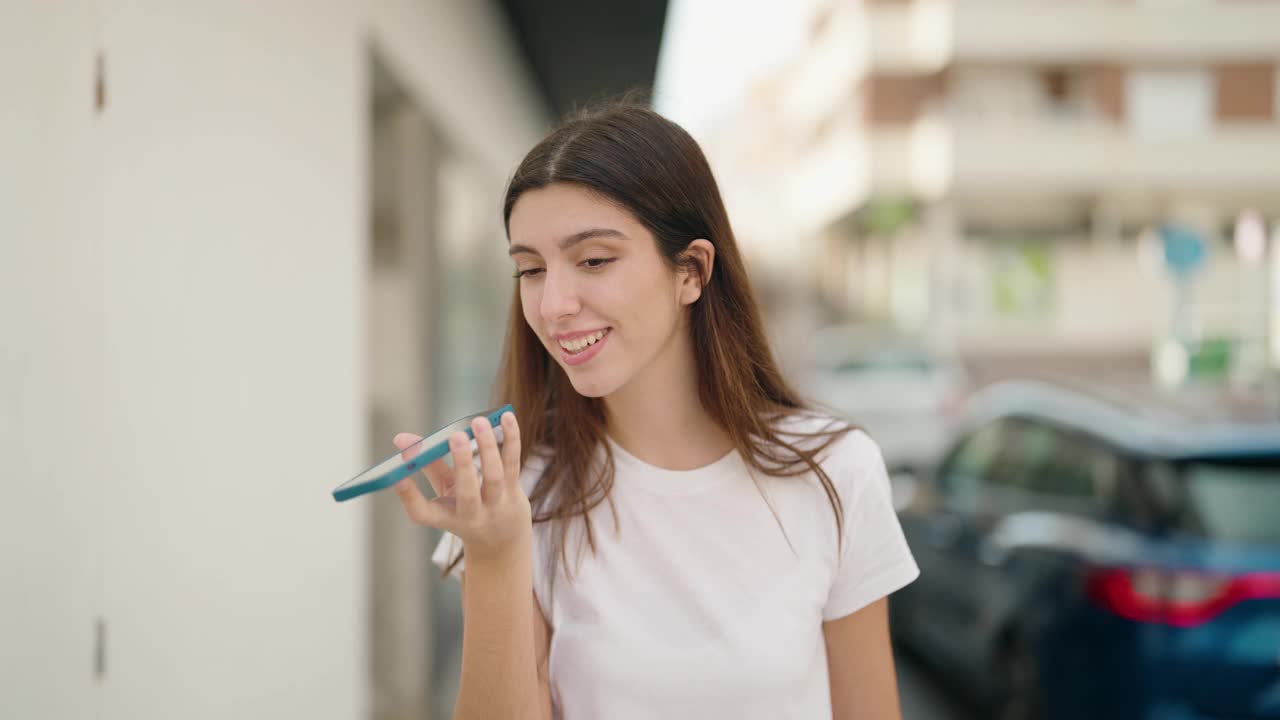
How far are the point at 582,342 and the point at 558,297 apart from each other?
9cm

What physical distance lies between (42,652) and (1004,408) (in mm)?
4575

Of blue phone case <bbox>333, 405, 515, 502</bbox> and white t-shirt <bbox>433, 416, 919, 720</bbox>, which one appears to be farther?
white t-shirt <bbox>433, 416, 919, 720</bbox>

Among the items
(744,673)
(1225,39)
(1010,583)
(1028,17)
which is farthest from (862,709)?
(1225,39)

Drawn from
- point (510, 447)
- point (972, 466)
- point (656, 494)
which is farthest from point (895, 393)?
point (510, 447)

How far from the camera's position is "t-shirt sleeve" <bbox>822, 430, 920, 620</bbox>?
Result: 6.00 ft

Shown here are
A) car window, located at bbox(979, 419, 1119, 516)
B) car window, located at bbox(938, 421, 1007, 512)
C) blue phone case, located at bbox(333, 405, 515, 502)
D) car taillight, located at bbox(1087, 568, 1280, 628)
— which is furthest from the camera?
car window, located at bbox(938, 421, 1007, 512)

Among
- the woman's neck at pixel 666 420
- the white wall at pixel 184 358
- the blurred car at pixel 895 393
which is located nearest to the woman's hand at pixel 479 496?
the woman's neck at pixel 666 420

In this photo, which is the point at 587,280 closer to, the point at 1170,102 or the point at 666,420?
the point at 666,420

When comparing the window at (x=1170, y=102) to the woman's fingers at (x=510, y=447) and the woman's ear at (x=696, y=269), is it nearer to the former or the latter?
the woman's ear at (x=696, y=269)

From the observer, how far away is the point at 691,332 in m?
1.98

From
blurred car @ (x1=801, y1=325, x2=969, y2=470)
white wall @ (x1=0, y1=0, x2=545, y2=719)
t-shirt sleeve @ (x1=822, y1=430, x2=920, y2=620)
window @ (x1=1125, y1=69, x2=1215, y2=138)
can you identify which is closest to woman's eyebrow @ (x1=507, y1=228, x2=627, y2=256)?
t-shirt sleeve @ (x1=822, y1=430, x2=920, y2=620)

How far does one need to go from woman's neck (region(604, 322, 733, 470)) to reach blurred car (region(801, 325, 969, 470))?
42.4 ft

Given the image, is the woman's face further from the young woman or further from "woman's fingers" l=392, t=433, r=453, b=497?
"woman's fingers" l=392, t=433, r=453, b=497

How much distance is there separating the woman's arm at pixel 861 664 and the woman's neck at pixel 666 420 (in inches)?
15.5
